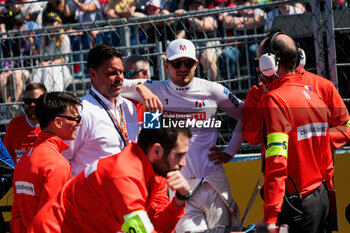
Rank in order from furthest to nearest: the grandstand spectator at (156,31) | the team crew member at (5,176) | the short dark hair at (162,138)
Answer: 1. the grandstand spectator at (156,31)
2. the team crew member at (5,176)
3. the short dark hair at (162,138)

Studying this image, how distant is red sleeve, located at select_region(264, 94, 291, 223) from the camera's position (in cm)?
340

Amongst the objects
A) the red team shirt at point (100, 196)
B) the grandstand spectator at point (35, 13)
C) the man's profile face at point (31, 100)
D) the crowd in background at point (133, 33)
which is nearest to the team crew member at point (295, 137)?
the red team shirt at point (100, 196)

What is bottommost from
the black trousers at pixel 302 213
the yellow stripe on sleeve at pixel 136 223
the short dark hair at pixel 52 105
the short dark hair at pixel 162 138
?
the black trousers at pixel 302 213

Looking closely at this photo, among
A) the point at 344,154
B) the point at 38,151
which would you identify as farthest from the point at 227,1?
the point at 38,151

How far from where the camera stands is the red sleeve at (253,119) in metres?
4.14

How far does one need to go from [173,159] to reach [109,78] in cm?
133

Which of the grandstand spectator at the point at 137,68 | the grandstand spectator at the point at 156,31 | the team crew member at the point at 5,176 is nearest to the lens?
the team crew member at the point at 5,176

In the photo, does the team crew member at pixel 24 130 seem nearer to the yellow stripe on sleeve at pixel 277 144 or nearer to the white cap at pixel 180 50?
the white cap at pixel 180 50

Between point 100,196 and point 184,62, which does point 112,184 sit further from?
point 184,62

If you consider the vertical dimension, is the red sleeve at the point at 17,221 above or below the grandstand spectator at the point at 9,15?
below

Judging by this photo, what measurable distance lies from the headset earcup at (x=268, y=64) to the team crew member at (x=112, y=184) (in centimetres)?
101

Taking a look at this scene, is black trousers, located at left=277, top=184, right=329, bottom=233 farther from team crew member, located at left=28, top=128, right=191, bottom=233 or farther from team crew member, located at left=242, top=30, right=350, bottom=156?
team crew member, located at left=28, top=128, right=191, bottom=233

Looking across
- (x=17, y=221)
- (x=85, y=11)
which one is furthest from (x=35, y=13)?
(x=17, y=221)

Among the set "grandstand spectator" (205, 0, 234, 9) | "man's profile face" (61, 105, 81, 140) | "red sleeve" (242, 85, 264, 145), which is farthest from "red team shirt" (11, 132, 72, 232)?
"grandstand spectator" (205, 0, 234, 9)
